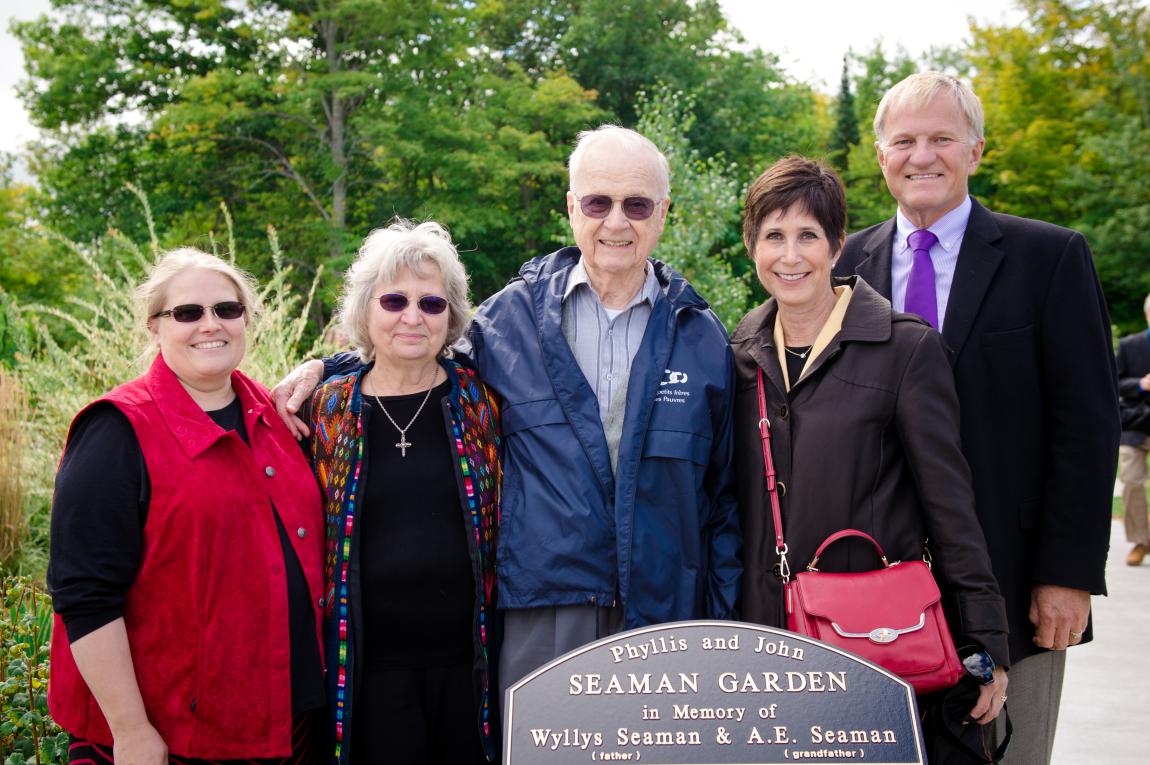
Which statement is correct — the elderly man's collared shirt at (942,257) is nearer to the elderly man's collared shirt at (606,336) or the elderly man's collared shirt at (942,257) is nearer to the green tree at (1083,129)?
the elderly man's collared shirt at (606,336)

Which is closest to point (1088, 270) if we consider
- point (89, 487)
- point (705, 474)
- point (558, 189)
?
point (705, 474)

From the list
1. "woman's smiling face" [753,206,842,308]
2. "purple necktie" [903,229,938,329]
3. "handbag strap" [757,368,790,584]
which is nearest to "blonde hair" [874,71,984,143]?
"purple necktie" [903,229,938,329]

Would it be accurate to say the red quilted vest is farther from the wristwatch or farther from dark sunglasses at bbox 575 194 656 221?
the wristwatch

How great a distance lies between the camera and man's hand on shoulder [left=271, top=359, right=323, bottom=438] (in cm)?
316

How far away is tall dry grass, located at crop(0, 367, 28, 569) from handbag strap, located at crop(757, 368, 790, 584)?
5.27 m

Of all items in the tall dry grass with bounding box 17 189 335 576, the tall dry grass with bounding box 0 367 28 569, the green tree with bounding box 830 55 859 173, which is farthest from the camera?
the green tree with bounding box 830 55 859 173

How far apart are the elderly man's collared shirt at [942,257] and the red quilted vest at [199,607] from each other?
2.28 m

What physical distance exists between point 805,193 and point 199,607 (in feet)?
7.27

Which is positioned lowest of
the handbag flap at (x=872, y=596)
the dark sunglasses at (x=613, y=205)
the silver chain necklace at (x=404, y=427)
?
the handbag flap at (x=872, y=596)

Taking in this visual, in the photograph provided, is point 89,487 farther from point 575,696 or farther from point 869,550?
point 869,550

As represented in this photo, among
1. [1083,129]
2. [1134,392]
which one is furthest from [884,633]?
[1083,129]

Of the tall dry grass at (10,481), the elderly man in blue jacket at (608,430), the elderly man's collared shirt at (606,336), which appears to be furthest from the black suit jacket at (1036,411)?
the tall dry grass at (10,481)

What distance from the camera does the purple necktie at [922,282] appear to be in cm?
332

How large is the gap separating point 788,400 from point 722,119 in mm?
30034
